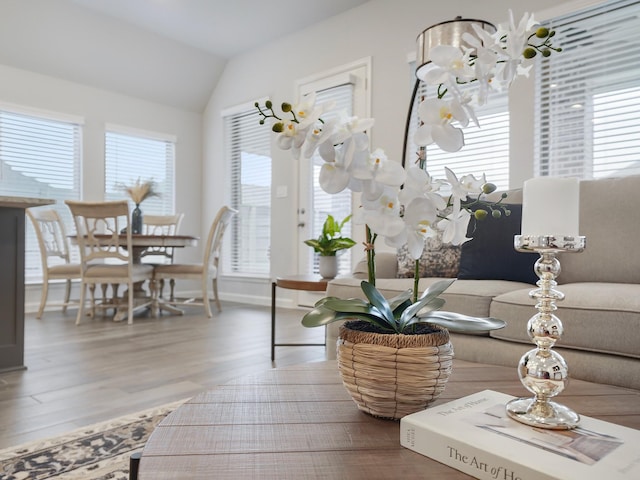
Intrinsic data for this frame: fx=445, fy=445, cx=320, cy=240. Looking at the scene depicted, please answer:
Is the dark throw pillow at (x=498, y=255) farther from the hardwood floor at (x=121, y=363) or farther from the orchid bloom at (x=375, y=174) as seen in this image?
the orchid bloom at (x=375, y=174)

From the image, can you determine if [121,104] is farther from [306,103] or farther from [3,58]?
[306,103]

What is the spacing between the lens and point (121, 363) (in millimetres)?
2523

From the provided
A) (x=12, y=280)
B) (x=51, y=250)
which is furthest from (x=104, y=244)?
(x=12, y=280)

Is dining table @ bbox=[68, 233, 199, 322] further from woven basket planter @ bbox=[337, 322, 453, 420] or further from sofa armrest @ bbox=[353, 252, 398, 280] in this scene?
woven basket planter @ bbox=[337, 322, 453, 420]

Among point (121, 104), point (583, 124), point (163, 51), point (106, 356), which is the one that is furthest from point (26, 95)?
point (583, 124)

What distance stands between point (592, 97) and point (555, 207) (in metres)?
2.90

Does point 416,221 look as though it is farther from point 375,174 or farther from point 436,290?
point 436,290

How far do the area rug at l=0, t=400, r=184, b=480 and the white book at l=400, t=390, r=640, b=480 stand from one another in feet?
3.34

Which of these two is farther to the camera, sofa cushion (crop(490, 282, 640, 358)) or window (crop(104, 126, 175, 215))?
window (crop(104, 126, 175, 215))

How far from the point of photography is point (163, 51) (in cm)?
523

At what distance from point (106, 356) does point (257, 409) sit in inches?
90.0

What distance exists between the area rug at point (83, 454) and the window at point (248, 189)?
12.0 ft

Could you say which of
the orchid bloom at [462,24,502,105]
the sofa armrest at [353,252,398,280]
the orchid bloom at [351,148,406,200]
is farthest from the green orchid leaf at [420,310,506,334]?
the sofa armrest at [353,252,398,280]

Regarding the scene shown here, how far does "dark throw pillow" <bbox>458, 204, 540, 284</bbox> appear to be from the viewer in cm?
208
